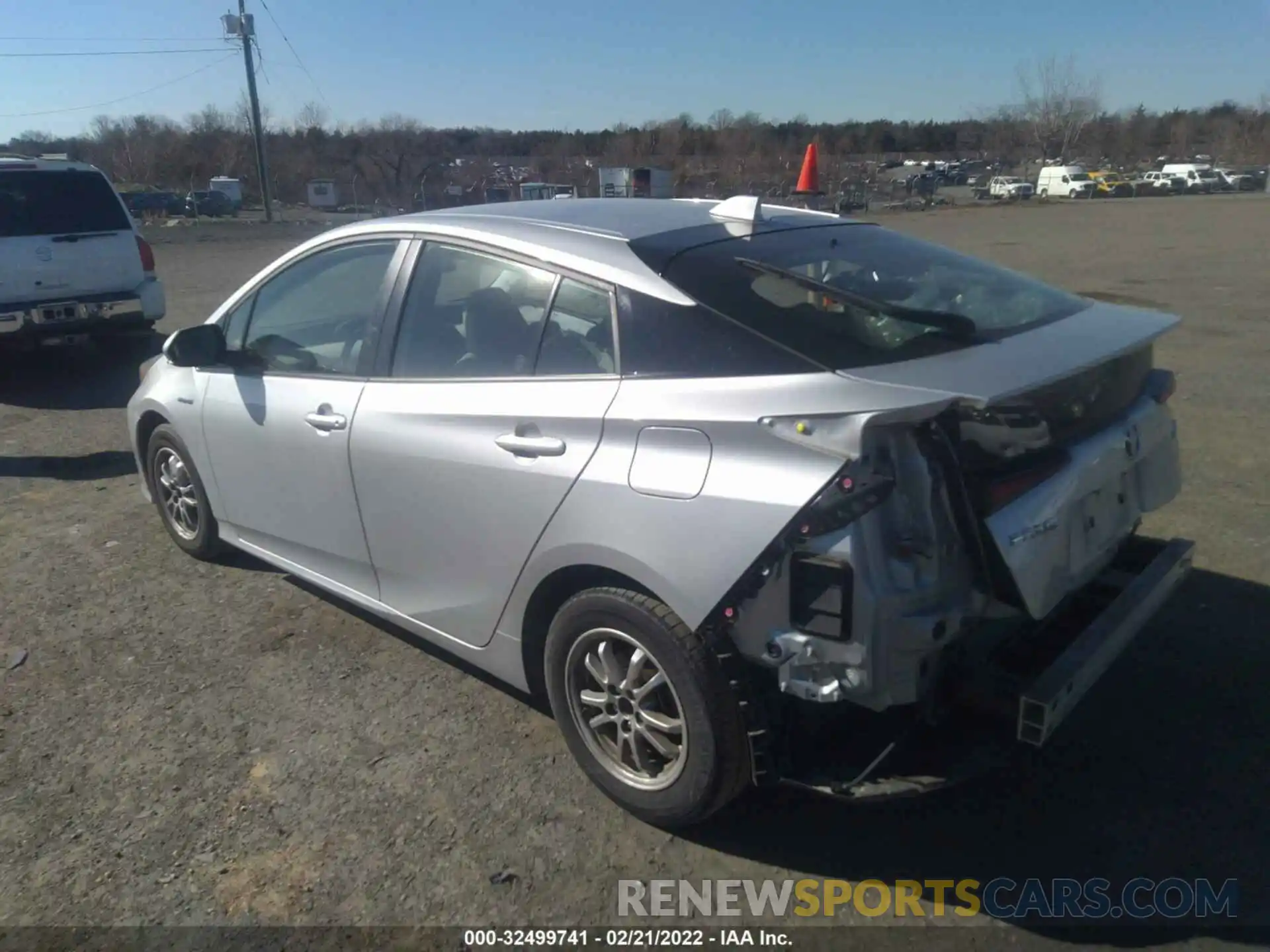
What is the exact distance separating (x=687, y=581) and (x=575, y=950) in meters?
1.01

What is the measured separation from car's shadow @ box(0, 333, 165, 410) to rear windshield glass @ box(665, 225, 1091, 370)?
21.2 feet

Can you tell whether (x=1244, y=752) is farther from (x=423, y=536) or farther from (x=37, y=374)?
(x=37, y=374)

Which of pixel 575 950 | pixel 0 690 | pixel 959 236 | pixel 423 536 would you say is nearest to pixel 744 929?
pixel 575 950

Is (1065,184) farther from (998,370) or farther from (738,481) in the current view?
(738,481)

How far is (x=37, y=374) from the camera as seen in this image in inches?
411

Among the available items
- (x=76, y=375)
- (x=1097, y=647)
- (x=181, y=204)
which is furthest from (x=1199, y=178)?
(x=1097, y=647)

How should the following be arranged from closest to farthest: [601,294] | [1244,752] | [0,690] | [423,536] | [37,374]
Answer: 1. [601,294]
2. [1244,752]
3. [423,536]
4. [0,690]
5. [37,374]

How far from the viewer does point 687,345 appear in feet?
9.23

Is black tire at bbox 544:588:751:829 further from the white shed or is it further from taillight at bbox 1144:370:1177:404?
the white shed

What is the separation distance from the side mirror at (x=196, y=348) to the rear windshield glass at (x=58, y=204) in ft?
19.9

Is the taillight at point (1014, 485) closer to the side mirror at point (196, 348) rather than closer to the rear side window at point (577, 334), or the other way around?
the rear side window at point (577, 334)

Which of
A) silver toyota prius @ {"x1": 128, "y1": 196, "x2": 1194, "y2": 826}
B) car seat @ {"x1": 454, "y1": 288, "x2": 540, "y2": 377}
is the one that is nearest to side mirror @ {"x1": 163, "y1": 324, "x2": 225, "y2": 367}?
silver toyota prius @ {"x1": 128, "y1": 196, "x2": 1194, "y2": 826}

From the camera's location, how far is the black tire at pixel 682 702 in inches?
105

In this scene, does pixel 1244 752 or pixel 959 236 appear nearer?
pixel 1244 752
